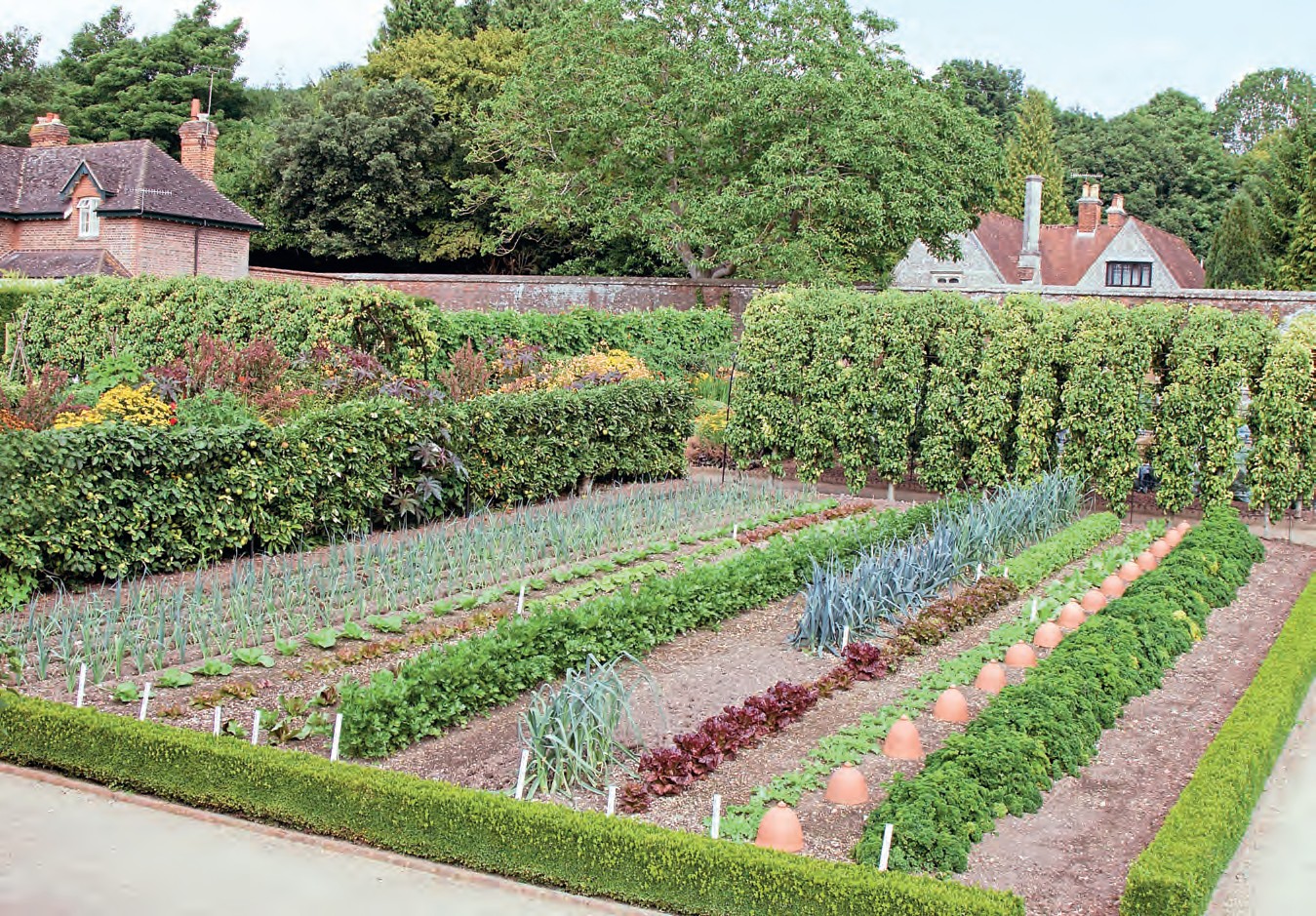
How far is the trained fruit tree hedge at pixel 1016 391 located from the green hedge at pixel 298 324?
176 inches

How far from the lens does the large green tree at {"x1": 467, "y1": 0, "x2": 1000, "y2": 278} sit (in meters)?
Answer: 25.9

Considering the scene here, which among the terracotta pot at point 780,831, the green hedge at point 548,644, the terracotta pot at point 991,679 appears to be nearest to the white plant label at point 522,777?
the green hedge at point 548,644

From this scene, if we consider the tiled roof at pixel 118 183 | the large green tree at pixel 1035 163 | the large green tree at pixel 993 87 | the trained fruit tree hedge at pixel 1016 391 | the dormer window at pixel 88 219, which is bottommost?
the trained fruit tree hedge at pixel 1016 391

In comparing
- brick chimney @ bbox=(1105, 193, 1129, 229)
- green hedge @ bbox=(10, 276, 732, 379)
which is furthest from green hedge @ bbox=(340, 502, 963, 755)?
brick chimney @ bbox=(1105, 193, 1129, 229)

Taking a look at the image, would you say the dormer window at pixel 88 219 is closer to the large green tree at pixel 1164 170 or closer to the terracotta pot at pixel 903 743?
the terracotta pot at pixel 903 743

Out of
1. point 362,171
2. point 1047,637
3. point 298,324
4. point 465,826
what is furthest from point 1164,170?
point 465,826

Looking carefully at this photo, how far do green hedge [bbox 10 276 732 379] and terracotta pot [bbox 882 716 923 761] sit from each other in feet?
31.3

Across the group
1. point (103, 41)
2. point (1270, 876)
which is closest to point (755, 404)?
point (1270, 876)

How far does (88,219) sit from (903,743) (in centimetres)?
2903

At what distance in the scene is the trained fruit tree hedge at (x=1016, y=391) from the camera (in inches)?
522

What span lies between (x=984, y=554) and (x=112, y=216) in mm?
25799

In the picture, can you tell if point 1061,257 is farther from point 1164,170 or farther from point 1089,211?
point 1164,170

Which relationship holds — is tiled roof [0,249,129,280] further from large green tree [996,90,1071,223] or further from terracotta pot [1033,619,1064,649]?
large green tree [996,90,1071,223]

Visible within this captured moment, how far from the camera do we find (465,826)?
545cm
